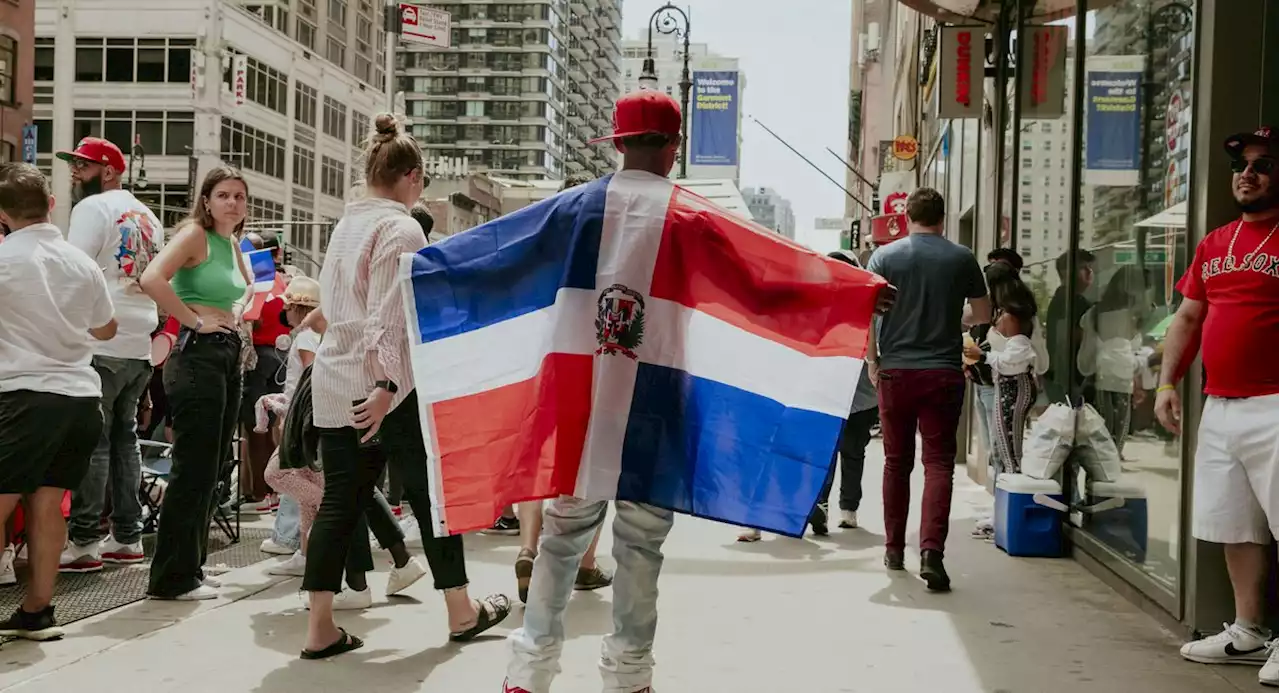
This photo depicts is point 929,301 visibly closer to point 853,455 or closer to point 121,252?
point 853,455

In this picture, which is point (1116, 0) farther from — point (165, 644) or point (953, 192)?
point (953, 192)

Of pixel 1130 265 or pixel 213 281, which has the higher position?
pixel 1130 265

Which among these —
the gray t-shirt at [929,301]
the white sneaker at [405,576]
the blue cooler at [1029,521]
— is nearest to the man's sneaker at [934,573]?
the gray t-shirt at [929,301]

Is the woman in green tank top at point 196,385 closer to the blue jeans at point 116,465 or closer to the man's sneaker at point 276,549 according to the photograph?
the blue jeans at point 116,465

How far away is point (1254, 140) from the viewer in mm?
5383

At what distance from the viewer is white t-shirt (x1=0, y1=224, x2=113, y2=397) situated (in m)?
5.55

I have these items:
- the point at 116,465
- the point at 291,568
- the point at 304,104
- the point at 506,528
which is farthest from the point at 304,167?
the point at 291,568

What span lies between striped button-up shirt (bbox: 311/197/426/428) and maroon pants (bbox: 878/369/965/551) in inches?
127

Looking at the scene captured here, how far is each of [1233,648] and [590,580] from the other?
3096 mm

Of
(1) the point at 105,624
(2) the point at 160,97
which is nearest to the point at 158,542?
(1) the point at 105,624

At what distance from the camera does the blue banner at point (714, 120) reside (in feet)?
95.4

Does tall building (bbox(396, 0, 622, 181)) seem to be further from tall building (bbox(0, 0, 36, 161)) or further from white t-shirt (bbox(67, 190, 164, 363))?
white t-shirt (bbox(67, 190, 164, 363))

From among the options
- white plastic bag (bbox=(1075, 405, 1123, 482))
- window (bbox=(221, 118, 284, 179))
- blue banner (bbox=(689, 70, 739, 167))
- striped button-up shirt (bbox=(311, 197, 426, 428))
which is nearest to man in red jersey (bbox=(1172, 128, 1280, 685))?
white plastic bag (bbox=(1075, 405, 1123, 482))

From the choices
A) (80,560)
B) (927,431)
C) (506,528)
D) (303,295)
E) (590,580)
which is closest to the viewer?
(590,580)
